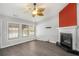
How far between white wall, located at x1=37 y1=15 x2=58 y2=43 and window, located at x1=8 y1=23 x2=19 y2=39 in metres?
3.03

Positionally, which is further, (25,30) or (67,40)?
(25,30)

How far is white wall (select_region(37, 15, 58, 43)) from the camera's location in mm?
7712

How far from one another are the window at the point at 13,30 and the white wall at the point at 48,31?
119 inches

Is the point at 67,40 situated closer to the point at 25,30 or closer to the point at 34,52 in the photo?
the point at 34,52

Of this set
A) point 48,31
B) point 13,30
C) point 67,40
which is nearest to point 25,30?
point 13,30

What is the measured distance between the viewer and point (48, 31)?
880cm

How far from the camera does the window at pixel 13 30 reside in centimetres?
644

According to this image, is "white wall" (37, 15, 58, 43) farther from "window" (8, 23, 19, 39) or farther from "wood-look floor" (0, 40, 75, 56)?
"window" (8, 23, 19, 39)

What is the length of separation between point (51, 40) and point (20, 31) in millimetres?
2960

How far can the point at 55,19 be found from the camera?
7547 millimetres

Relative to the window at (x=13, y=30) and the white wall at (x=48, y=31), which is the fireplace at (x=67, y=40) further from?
the window at (x=13, y=30)

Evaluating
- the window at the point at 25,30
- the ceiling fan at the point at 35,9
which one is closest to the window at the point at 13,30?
the window at the point at 25,30

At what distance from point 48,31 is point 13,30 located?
349 centimetres

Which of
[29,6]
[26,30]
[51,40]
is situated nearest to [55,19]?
[51,40]
